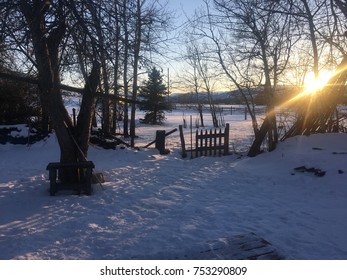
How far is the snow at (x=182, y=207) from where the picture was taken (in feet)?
17.5

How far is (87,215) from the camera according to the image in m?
6.86

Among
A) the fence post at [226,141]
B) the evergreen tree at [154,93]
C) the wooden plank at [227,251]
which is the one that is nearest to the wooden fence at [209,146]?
the fence post at [226,141]

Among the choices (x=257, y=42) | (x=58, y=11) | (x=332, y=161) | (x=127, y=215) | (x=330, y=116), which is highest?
(x=257, y=42)

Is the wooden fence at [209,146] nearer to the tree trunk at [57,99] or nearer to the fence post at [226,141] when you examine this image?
the fence post at [226,141]

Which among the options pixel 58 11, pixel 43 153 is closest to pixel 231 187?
pixel 58 11

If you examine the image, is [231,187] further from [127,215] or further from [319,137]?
[319,137]

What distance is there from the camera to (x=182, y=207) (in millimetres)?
7375

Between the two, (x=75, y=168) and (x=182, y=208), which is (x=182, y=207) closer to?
(x=182, y=208)

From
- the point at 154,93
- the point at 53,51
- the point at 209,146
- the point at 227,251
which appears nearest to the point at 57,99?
the point at 53,51

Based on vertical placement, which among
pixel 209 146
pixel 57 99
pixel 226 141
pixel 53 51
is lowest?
pixel 209 146

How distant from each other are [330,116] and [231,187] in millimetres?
6069

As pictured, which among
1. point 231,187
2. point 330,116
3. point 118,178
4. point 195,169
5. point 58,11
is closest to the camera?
point 58,11

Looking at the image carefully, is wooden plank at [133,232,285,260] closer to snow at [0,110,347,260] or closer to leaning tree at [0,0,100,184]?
snow at [0,110,347,260]

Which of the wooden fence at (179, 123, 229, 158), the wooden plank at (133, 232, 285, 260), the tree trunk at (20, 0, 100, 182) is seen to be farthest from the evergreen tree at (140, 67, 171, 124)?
the wooden plank at (133, 232, 285, 260)
